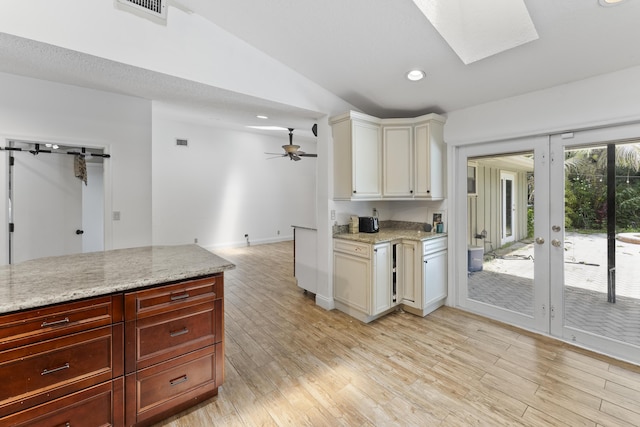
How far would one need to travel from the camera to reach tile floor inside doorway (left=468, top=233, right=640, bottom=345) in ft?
7.73

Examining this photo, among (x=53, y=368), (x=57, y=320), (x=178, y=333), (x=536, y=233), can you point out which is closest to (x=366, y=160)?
(x=536, y=233)

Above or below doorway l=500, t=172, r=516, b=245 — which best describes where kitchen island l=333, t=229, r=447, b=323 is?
below

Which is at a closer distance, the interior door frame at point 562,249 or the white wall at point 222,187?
the interior door frame at point 562,249

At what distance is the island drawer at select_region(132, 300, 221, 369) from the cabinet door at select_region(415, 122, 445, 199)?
2.55m

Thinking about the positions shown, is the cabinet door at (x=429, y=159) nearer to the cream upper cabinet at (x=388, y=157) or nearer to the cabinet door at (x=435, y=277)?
the cream upper cabinet at (x=388, y=157)

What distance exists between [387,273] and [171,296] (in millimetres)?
2208

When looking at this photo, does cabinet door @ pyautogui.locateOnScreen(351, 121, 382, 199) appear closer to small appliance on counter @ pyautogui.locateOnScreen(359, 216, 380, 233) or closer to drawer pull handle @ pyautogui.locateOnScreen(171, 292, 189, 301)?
small appliance on counter @ pyautogui.locateOnScreen(359, 216, 380, 233)

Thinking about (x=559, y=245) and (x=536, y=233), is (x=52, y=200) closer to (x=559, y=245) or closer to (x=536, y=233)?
(x=536, y=233)

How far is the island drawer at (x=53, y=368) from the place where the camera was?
48.2 inches

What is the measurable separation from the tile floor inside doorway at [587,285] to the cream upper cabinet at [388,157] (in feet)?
3.70

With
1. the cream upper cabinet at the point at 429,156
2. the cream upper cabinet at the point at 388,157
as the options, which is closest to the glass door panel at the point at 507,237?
the cream upper cabinet at the point at 429,156

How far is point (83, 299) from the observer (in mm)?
1379

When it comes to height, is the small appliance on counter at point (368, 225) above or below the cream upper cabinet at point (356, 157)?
below

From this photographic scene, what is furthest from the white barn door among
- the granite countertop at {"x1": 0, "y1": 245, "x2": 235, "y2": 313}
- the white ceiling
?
the granite countertop at {"x1": 0, "y1": 245, "x2": 235, "y2": 313}
